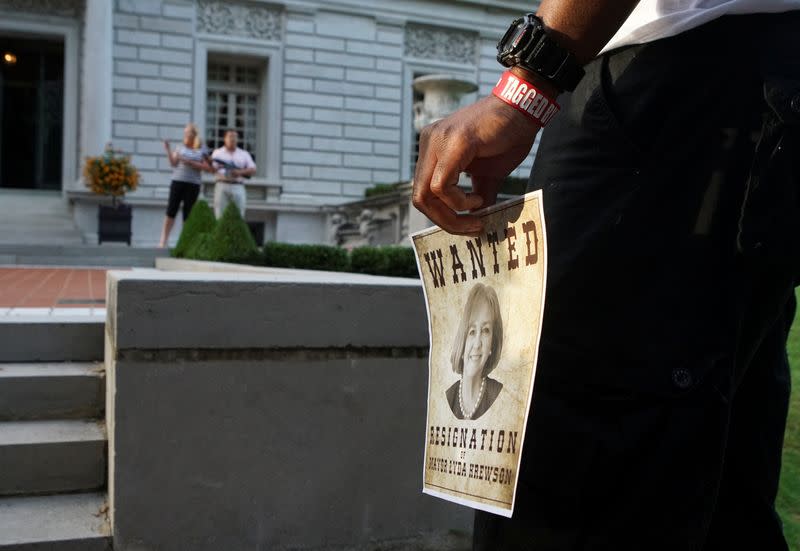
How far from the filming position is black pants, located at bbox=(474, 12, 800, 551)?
110 cm

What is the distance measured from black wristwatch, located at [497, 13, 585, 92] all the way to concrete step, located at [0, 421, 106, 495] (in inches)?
89.5

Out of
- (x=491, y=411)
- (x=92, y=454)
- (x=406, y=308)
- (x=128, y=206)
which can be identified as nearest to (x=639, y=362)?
(x=491, y=411)

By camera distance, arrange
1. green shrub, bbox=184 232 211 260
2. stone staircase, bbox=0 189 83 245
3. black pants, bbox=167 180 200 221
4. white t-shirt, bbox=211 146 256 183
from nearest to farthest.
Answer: green shrub, bbox=184 232 211 260 < white t-shirt, bbox=211 146 256 183 < black pants, bbox=167 180 200 221 < stone staircase, bbox=0 189 83 245

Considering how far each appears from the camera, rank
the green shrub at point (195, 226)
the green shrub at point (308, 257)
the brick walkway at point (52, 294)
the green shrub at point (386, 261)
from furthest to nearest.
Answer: the green shrub at point (195, 226) < the green shrub at point (308, 257) < the green shrub at point (386, 261) < the brick walkway at point (52, 294)

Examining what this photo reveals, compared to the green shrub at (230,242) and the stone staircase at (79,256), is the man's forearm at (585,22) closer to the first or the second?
the green shrub at (230,242)

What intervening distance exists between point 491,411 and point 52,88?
23.7 meters

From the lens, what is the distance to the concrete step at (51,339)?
331 centimetres

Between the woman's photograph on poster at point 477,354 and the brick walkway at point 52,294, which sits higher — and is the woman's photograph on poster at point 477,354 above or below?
above

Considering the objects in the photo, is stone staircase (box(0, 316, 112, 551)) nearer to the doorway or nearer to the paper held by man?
the paper held by man

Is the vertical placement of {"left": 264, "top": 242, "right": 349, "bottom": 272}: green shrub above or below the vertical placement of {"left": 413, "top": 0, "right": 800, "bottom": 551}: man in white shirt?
below

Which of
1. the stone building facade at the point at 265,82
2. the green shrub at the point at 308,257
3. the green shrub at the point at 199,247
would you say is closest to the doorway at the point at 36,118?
the stone building facade at the point at 265,82

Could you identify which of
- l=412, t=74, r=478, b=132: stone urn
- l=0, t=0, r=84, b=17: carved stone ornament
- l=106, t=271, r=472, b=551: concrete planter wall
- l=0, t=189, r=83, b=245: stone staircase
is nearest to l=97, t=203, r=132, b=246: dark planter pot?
l=0, t=189, r=83, b=245: stone staircase

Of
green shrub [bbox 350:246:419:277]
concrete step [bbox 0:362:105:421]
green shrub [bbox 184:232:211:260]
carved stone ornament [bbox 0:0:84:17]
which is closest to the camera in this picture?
concrete step [bbox 0:362:105:421]

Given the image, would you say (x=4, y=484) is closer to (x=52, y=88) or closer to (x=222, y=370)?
(x=222, y=370)
